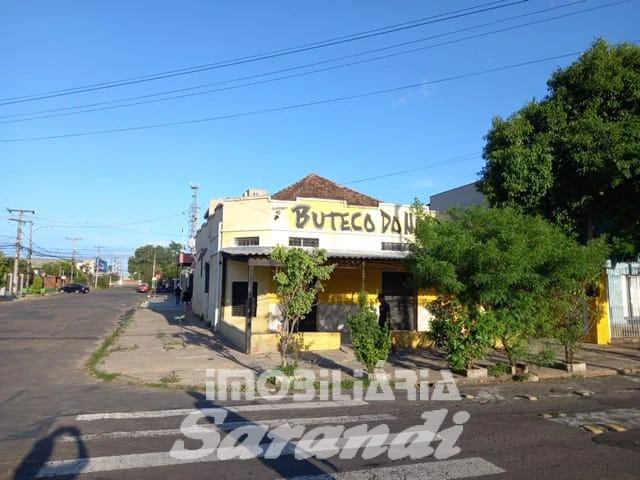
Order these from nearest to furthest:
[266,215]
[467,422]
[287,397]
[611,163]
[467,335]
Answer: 1. [467,422]
2. [287,397]
3. [467,335]
4. [611,163]
5. [266,215]

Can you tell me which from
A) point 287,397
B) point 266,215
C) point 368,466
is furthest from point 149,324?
point 368,466

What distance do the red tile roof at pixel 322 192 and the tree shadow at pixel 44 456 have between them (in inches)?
613

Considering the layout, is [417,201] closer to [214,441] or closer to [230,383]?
[230,383]

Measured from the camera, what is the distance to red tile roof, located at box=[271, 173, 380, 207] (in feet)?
74.8

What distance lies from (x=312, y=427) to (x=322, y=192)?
16.2m

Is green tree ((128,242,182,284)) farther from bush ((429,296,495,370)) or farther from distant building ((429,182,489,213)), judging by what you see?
bush ((429,296,495,370))

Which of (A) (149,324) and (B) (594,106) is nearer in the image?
(B) (594,106)

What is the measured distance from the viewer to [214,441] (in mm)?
6953

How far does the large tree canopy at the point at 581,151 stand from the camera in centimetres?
1360

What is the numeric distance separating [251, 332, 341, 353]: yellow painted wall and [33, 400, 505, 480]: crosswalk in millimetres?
6549

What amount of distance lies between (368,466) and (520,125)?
11978mm

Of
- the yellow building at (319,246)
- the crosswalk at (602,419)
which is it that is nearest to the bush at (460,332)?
the crosswalk at (602,419)

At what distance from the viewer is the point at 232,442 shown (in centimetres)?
689

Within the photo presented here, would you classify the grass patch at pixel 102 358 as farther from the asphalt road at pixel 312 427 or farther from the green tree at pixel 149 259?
the green tree at pixel 149 259
